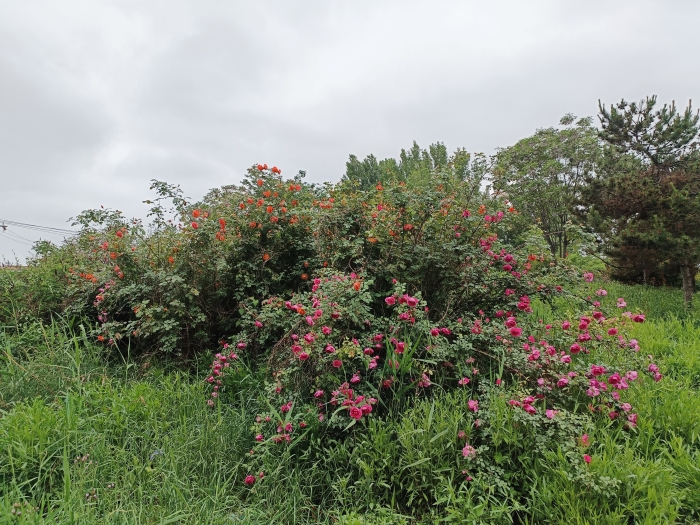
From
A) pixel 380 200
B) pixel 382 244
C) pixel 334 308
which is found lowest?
pixel 334 308

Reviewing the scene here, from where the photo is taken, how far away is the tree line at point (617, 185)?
380 cm

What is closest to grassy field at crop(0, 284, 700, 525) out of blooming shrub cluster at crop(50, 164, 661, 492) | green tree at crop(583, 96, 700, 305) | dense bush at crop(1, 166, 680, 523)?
dense bush at crop(1, 166, 680, 523)

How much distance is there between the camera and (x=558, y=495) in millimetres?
1403

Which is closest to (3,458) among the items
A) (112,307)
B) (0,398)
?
(0,398)

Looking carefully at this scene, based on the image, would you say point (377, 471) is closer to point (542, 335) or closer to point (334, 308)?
point (334, 308)

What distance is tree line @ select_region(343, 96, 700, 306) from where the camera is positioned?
12.5 ft

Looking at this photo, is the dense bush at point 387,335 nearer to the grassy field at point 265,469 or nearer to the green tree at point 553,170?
the grassy field at point 265,469

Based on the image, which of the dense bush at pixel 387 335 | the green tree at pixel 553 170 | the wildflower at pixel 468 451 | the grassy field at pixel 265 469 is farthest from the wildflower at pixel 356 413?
the green tree at pixel 553 170

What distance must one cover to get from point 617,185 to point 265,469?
20.2 feet

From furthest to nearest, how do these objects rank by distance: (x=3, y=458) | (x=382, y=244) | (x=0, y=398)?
(x=382, y=244) → (x=0, y=398) → (x=3, y=458)

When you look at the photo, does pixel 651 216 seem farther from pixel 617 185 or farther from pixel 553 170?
pixel 553 170

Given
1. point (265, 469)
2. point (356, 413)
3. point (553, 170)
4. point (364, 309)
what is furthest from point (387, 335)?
point (553, 170)

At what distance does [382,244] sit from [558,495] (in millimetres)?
1862

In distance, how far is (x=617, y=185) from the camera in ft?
17.0
